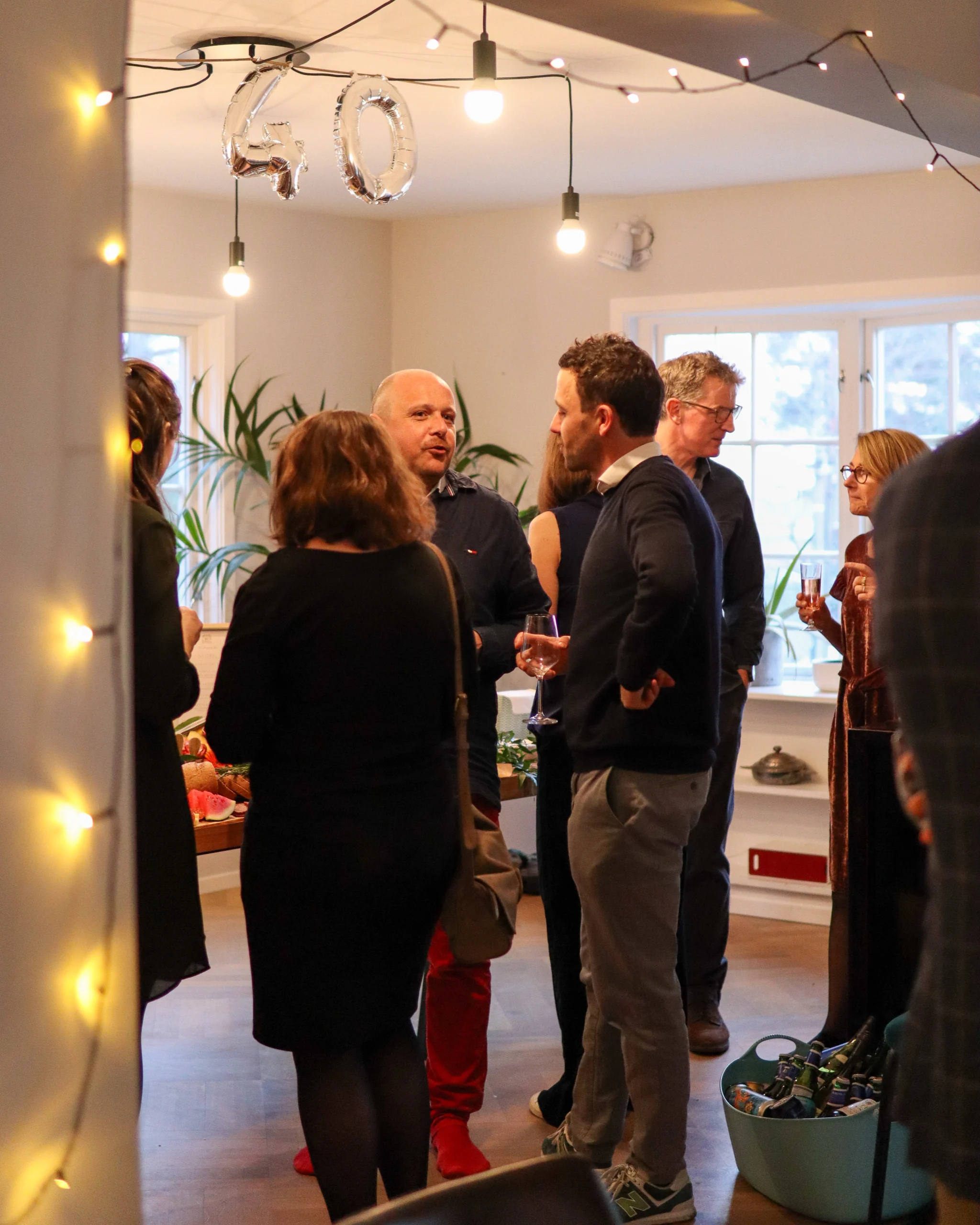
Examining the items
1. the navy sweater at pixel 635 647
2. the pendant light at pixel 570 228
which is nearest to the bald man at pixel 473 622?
the navy sweater at pixel 635 647

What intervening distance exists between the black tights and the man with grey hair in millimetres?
1434

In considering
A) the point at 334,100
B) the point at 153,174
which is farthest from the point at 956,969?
the point at 153,174

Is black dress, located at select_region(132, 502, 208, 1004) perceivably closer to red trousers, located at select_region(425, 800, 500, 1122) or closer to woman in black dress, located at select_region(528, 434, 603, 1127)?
red trousers, located at select_region(425, 800, 500, 1122)

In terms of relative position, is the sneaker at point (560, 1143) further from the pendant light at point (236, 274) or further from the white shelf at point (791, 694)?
the pendant light at point (236, 274)

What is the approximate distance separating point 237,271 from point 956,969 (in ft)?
14.2

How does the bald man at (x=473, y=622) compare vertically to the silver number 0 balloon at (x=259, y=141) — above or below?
below

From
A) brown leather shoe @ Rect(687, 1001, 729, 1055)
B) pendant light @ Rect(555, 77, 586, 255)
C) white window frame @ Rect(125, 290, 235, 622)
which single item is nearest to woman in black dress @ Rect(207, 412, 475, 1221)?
brown leather shoe @ Rect(687, 1001, 729, 1055)

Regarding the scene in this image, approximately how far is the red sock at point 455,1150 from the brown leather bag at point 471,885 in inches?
33.9

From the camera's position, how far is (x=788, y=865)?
16.4ft

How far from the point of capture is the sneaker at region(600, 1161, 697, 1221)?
2496mm

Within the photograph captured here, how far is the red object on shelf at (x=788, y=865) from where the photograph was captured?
4.94 meters

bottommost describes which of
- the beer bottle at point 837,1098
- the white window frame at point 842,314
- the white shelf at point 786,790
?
the beer bottle at point 837,1098

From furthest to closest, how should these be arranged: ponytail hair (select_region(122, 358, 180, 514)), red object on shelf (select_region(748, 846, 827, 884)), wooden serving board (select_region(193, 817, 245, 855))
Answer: red object on shelf (select_region(748, 846, 827, 884)) → wooden serving board (select_region(193, 817, 245, 855)) → ponytail hair (select_region(122, 358, 180, 514))

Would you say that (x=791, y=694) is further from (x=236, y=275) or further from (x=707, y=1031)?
(x=236, y=275)
